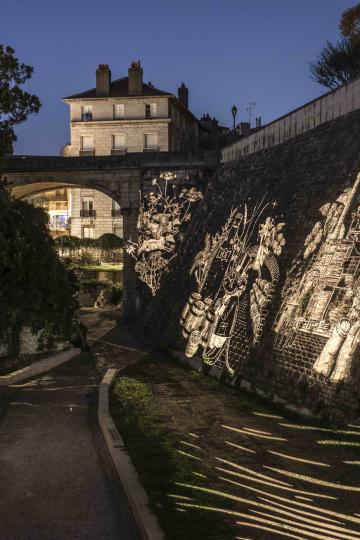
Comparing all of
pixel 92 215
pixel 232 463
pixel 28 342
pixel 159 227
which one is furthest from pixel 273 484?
pixel 92 215

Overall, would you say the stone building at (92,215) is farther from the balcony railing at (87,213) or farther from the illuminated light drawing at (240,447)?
the illuminated light drawing at (240,447)

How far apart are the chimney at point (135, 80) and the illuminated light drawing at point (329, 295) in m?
43.4

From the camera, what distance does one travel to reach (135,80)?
56406 mm

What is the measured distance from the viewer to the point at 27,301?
1753 cm

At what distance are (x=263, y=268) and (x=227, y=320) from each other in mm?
1952

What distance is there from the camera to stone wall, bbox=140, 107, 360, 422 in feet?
40.9

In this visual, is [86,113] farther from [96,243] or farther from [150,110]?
[96,243]

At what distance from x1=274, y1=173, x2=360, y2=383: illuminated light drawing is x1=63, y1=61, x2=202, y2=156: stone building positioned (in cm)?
4231

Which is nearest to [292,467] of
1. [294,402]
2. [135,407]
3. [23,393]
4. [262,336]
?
[294,402]

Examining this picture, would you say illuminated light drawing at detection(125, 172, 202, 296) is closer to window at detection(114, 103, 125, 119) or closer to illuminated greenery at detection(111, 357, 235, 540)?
illuminated greenery at detection(111, 357, 235, 540)

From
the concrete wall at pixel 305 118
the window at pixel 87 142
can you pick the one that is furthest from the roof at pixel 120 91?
the concrete wall at pixel 305 118

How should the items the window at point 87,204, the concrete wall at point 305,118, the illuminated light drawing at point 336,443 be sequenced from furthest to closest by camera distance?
the window at point 87,204 → the concrete wall at point 305,118 → the illuminated light drawing at point 336,443

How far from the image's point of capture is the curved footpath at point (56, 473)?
7.80m

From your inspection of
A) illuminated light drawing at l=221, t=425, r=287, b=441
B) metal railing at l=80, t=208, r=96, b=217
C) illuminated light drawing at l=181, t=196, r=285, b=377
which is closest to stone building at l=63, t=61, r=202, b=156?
metal railing at l=80, t=208, r=96, b=217
